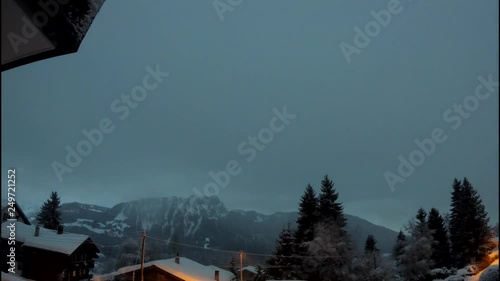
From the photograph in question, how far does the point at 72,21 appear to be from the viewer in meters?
2.45

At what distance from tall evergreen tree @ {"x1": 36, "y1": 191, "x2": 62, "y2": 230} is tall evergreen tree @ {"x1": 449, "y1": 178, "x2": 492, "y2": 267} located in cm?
5323

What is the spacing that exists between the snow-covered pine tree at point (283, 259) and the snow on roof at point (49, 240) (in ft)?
62.7

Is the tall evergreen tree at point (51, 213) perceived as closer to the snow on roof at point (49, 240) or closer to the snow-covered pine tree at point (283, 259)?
the snow on roof at point (49, 240)

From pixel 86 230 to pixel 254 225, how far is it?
199 feet

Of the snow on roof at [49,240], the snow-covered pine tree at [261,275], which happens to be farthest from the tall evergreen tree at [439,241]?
the snow on roof at [49,240]

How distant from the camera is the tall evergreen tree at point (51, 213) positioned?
185ft

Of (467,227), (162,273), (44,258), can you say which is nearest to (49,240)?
(44,258)

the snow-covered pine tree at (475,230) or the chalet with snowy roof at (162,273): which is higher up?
the snow-covered pine tree at (475,230)

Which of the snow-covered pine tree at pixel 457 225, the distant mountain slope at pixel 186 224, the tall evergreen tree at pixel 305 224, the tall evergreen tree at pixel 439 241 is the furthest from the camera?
the distant mountain slope at pixel 186 224

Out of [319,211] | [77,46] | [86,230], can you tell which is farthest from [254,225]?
[77,46]

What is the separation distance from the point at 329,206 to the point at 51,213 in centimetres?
4094

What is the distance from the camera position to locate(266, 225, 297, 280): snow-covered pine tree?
1580 inches

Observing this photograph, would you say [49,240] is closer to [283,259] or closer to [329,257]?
[283,259]

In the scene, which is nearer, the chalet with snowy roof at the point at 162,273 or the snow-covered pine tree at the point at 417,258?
the chalet with snowy roof at the point at 162,273
